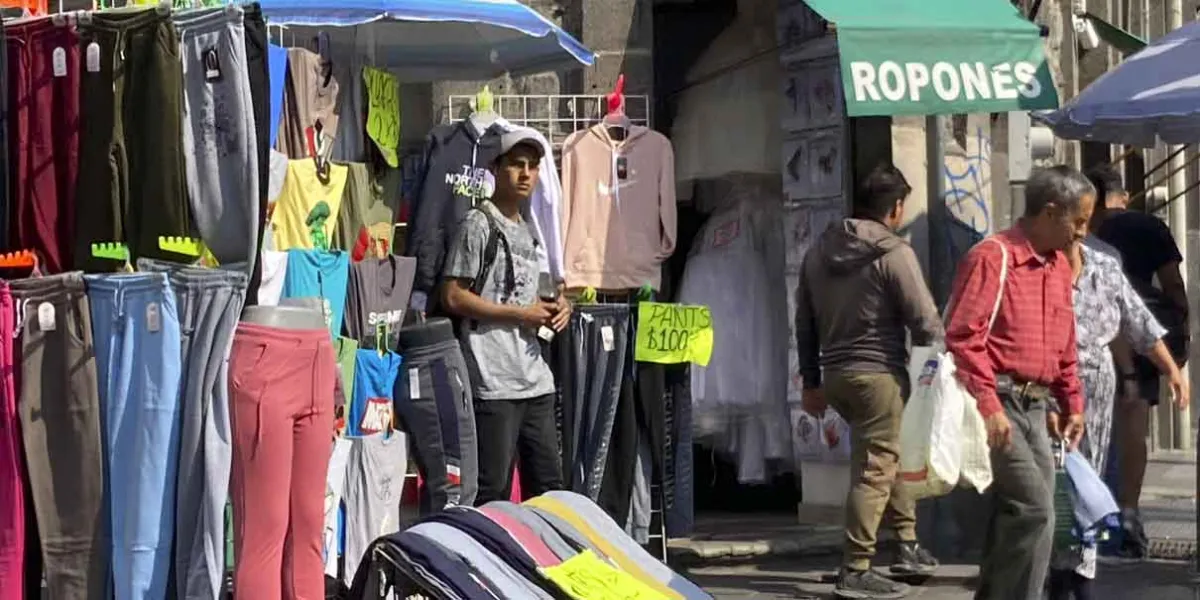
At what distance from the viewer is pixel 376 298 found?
7.25 meters

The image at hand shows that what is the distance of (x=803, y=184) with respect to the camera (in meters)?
9.25

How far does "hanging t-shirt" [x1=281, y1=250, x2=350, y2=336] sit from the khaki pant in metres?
2.28

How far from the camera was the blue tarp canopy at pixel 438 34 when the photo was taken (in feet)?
23.2

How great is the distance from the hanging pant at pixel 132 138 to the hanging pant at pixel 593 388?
2356 millimetres

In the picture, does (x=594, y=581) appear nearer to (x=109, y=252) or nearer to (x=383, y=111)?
(x=109, y=252)

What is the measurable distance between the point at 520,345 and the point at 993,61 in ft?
8.62

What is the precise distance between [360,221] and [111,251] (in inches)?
59.9

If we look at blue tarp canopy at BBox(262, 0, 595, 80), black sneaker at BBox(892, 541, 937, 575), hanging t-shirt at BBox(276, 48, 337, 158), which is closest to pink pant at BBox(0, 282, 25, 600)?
hanging t-shirt at BBox(276, 48, 337, 158)

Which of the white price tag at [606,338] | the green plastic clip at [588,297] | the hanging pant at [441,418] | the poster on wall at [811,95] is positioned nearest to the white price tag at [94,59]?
the hanging pant at [441,418]

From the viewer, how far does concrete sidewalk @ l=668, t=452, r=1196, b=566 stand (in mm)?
8938

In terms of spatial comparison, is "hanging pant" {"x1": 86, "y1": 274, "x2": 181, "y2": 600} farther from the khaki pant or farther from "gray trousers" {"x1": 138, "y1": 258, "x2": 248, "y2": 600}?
the khaki pant

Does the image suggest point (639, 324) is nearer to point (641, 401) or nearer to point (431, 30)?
point (641, 401)

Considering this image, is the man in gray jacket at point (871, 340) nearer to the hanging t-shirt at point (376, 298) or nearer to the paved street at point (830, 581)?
the paved street at point (830, 581)

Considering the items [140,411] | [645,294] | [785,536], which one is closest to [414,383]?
[140,411]
